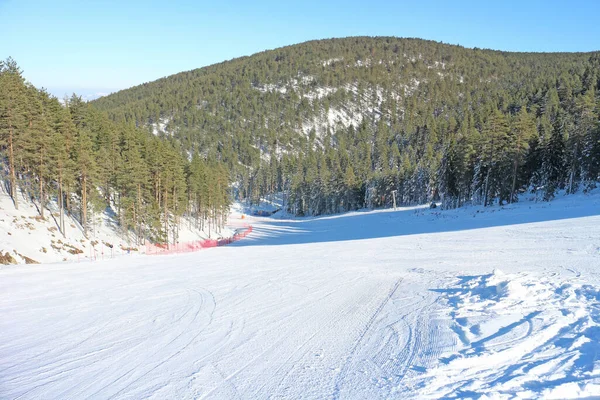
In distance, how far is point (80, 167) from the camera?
3186 cm

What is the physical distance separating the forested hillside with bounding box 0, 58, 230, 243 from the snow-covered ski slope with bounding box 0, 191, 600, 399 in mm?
21681

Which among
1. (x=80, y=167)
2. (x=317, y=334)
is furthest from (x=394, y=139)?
(x=317, y=334)

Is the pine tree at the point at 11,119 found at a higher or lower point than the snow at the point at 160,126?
lower

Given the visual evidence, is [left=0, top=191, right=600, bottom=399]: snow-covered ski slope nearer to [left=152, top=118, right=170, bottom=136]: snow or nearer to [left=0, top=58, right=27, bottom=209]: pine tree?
[left=0, top=58, right=27, bottom=209]: pine tree

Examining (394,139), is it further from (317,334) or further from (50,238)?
(317,334)

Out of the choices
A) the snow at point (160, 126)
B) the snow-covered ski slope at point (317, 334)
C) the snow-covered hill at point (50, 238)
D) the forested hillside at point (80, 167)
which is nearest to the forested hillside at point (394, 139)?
the snow at point (160, 126)

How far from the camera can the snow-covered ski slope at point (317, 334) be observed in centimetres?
468

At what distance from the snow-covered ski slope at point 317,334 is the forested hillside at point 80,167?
21.7 m

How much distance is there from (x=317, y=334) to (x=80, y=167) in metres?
32.9

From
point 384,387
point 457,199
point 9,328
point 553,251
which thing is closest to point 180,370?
point 384,387

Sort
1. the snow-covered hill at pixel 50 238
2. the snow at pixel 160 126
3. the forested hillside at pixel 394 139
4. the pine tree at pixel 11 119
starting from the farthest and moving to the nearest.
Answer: the snow at pixel 160 126 < the forested hillside at pixel 394 139 < the pine tree at pixel 11 119 < the snow-covered hill at pixel 50 238

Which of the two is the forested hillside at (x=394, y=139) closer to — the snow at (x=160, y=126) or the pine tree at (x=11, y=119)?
the snow at (x=160, y=126)

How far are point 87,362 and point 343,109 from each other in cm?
20116

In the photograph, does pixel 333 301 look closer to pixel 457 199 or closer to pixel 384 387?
pixel 384 387
